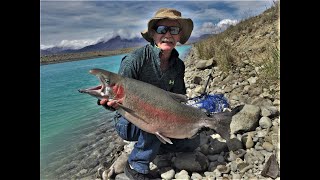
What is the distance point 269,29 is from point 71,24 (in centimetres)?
192

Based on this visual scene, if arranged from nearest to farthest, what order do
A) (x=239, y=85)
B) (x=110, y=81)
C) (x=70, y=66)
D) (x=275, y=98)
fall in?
(x=110, y=81) → (x=70, y=66) → (x=275, y=98) → (x=239, y=85)

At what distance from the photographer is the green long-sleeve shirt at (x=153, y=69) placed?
2.90m

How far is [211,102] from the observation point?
3.63m

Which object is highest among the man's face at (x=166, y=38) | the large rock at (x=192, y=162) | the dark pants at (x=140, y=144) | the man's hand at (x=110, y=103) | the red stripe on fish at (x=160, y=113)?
the man's face at (x=166, y=38)

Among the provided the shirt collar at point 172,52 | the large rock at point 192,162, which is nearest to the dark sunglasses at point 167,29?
the shirt collar at point 172,52

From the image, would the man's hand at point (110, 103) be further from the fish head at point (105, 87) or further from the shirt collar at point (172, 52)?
the shirt collar at point (172, 52)

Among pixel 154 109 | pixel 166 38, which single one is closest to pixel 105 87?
pixel 154 109

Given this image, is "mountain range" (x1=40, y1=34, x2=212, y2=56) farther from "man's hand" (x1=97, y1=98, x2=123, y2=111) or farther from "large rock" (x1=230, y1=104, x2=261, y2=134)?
"large rock" (x1=230, y1=104, x2=261, y2=134)

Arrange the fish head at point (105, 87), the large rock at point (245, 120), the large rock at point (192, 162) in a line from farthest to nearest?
1. the large rock at point (245, 120)
2. the large rock at point (192, 162)
3. the fish head at point (105, 87)

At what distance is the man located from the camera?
9.52ft
